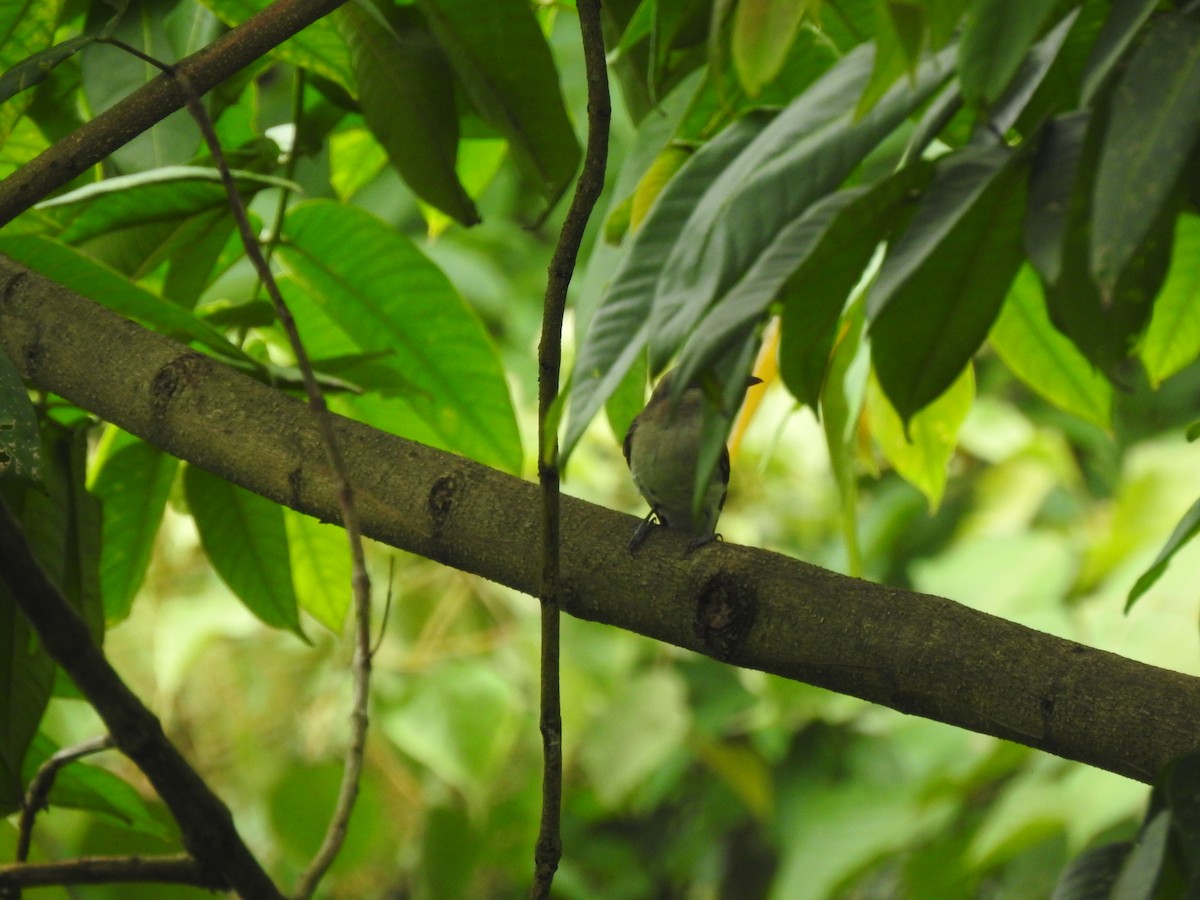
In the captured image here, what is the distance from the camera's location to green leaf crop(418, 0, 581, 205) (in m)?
1.20

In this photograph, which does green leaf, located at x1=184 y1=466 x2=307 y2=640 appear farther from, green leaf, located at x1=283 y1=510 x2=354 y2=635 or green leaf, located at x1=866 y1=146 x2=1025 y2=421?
green leaf, located at x1=866 y1=146 x2=1025 y2=421

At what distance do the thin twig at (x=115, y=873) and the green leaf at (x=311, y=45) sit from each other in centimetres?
75

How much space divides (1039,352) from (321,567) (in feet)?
2.84

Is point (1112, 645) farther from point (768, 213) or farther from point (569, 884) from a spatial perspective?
point (569, 884)

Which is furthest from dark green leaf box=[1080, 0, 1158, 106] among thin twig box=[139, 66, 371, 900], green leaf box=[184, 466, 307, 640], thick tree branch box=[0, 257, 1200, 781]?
green leaf box=[184, 466, 307, 640]

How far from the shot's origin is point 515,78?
4.01ft

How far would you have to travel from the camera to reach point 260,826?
150 inches

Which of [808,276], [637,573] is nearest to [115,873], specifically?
[637,573]

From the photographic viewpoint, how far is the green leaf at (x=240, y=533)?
134 centimetres

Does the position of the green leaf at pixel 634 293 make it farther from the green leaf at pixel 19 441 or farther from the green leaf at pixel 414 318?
the green leaf at pixel 414 318

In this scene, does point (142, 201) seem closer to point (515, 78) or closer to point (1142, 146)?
point (515, 78)

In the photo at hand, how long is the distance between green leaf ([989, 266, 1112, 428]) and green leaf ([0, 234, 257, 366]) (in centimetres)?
76

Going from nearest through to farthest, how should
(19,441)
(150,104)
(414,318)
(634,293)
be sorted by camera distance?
(634,293), (19,441), (150,104), (414,318)

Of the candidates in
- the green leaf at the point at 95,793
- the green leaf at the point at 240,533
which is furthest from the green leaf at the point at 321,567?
the green leaf at the point at 95,793
